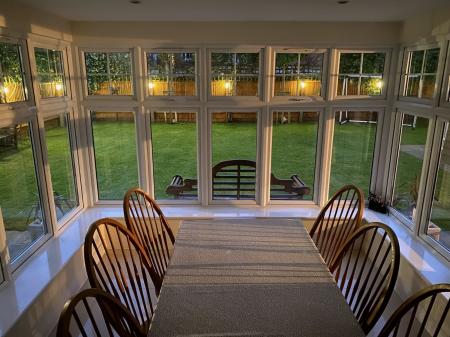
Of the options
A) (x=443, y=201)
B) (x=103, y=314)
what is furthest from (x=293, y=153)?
(x=103, y=314)

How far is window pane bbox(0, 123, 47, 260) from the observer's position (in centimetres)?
244

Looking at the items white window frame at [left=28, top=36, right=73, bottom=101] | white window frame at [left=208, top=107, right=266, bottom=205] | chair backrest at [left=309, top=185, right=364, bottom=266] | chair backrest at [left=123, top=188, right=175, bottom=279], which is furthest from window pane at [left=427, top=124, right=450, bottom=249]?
white window frame at [left=28, top=36, right=73, bottom=101]

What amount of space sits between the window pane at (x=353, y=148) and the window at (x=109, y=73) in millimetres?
2175

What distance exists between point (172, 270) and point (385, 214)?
100 inches

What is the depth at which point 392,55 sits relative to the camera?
3.29 meters

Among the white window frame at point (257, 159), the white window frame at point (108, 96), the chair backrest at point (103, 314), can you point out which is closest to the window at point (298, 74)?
the white window frame at point (257, 159)

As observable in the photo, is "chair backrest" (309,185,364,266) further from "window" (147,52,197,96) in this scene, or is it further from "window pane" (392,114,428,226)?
"window" (147,52,197,96)

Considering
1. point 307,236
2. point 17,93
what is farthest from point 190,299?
point 17,93

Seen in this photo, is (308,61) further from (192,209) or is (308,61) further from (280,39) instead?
(192,209)

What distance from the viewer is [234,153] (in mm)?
3691

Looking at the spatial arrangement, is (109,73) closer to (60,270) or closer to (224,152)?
(224,152)

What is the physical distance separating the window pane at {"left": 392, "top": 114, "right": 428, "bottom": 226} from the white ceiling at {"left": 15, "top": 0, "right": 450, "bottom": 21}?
946 millimetres

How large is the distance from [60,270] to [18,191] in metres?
0.68

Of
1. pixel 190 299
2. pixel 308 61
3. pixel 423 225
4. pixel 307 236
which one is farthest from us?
pixel 308 61
